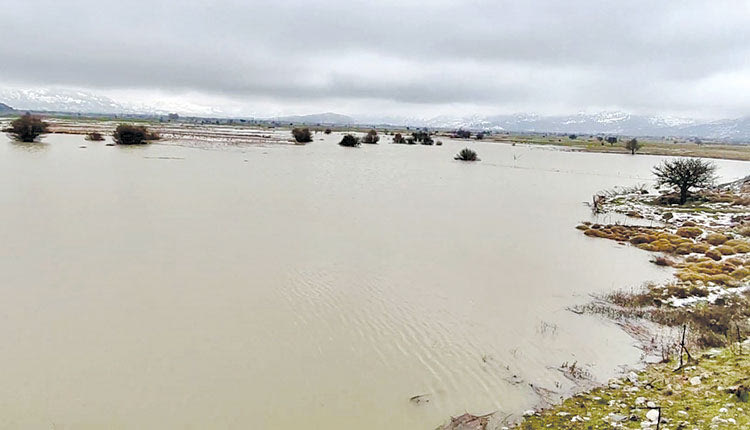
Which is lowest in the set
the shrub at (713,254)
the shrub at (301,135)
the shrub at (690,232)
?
the shrub at (713,254)

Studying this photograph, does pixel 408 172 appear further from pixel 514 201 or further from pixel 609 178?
pixel 609 178

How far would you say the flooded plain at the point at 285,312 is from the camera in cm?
785

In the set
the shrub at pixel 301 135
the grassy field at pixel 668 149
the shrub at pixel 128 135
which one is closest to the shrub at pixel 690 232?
the shrub at pixel 128 135

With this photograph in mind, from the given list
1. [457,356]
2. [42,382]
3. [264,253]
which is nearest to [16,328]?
[42,382]

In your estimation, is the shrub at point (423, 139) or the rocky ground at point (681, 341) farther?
the shrub at point (423, 139)

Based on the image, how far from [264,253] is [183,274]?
122 inches

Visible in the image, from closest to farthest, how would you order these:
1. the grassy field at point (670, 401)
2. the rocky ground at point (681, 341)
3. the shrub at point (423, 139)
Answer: the grassy field at point (670, 401), the rocky ground at point (681, 341), the shrub at point (423, 139)

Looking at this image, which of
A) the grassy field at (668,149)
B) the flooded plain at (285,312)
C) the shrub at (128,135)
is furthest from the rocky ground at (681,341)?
the grassy field at (668,149)

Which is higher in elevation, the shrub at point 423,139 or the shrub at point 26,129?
the shrub at point 423,139

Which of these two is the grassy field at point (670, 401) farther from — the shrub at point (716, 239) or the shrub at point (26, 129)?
Result: the shrub at point (26, 129)

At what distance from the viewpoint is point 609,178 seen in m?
52.0

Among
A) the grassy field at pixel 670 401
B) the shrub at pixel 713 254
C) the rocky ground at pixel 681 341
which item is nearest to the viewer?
the grassy field at pixel 670 401

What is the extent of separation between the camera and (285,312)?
37.4 ft

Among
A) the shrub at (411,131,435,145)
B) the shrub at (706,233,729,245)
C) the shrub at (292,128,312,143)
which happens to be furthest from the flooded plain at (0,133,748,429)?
the shrub at (411,131,435,145)
